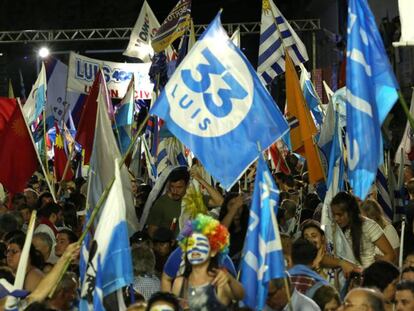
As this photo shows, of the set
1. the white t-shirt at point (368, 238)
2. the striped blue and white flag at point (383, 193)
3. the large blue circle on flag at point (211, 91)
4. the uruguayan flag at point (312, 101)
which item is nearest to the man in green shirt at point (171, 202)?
the white t-shirt at point (368, 238)

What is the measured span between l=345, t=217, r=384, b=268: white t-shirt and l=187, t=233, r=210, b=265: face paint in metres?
2.45

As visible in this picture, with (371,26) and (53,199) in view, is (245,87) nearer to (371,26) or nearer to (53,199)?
(371,26)

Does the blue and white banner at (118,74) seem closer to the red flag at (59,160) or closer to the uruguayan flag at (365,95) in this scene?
the red flag at (59,160)

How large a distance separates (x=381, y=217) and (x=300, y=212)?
252 cm

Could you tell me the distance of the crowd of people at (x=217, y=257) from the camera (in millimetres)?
8281

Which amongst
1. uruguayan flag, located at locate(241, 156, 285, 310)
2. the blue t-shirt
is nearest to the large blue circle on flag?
the blue t-shirt

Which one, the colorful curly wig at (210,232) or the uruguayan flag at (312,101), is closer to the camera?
the colorful curly wig at (210,232)

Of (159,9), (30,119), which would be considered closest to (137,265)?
(30,119)

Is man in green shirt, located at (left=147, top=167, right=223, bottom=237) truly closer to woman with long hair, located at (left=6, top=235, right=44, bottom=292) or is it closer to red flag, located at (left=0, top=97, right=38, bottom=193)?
woman with long hair, located at (left=6, top=235, right=44, bottom=292)

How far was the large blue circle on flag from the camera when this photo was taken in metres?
9.88

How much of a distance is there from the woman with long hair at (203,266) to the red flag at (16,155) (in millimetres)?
6567

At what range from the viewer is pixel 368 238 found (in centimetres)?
1057

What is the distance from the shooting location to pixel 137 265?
974cm

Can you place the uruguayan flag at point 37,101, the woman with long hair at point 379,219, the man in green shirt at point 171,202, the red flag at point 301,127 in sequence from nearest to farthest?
the woman with long hair at point 379,219, the man in green shirt at point 171,202, the red flag at point 301,127, the uruguayan flag at point 37,101
